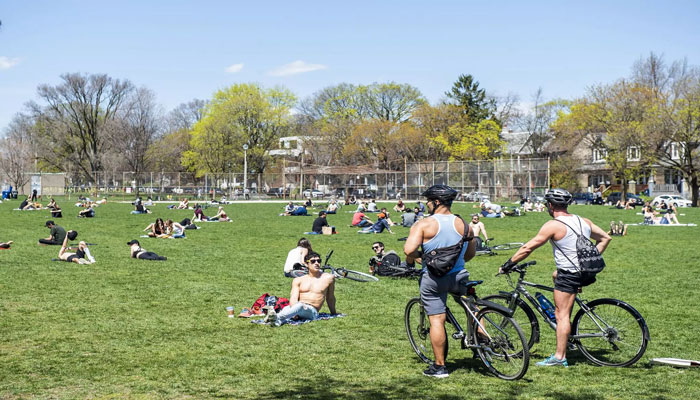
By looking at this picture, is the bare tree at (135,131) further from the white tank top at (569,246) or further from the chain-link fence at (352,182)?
the white tank top at (569,246)

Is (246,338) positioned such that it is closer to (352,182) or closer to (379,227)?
(379,227)

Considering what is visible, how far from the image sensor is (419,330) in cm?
739

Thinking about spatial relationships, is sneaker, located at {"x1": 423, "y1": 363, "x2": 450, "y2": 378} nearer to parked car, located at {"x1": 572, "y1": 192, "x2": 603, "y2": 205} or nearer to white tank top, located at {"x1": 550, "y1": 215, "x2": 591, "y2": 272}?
white tank top, located at {"x1": 550, "y1": 215, "x2": 591, "y2": 272}

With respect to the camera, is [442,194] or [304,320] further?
[304,320]

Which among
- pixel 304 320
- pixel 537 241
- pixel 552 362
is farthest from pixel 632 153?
pixel 537 241

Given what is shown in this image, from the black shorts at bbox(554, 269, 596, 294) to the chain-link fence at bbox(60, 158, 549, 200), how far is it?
53593 millimetres

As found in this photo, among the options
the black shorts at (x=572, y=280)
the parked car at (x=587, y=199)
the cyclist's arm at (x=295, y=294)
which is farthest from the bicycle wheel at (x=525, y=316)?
the parked car at (x=587, y=199)

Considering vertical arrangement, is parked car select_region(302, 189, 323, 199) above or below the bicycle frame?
above

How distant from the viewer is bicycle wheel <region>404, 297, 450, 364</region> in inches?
287

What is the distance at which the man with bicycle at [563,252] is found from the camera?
21.7 ft

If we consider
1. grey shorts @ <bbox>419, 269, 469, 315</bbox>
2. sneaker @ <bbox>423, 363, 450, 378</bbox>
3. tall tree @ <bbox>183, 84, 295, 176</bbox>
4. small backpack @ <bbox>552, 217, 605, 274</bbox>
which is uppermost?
tall tree @ <bbox>183, 84, 295, 176</bbox>

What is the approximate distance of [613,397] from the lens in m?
6.05

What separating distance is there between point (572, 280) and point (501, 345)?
3.09ft

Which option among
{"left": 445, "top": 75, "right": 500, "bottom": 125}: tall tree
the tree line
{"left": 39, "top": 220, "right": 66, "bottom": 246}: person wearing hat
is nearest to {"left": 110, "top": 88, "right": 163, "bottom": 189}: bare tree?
the tree line
